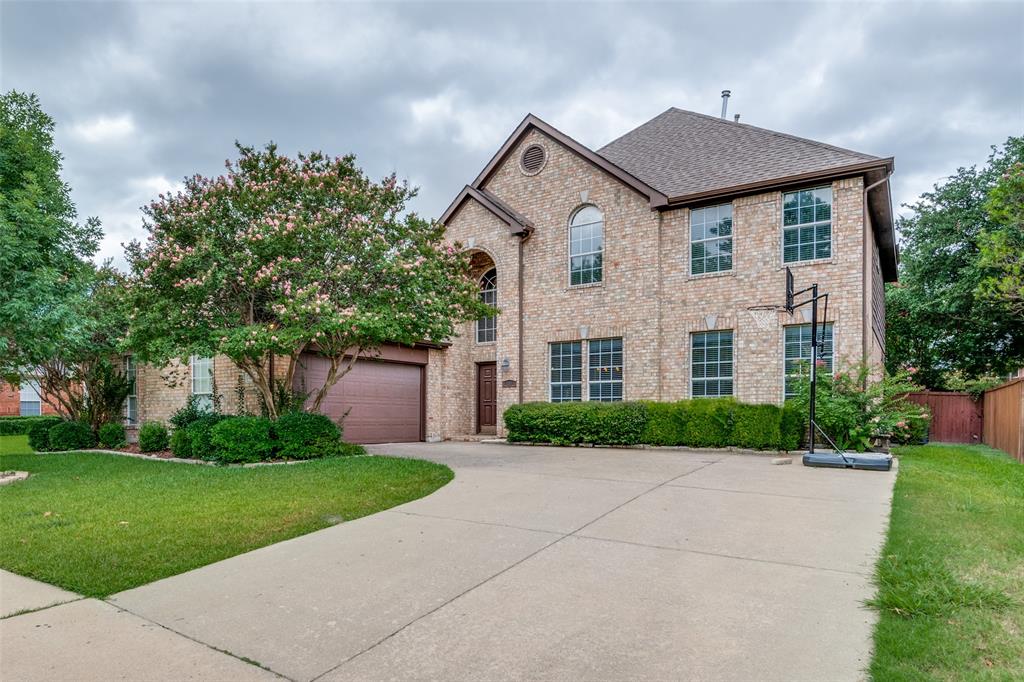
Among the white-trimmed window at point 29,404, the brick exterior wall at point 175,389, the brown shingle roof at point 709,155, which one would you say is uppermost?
the brown shingle roof at point 709,155

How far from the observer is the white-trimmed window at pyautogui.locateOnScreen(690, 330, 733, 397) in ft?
44.0

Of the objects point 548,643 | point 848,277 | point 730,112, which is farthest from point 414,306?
point 730,112

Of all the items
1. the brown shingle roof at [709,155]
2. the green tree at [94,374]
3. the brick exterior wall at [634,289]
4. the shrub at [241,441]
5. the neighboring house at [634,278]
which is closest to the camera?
the shrub at [241,441]

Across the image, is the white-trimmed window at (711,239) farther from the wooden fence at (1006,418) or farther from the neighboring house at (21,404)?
the neighboring house at (21,404)

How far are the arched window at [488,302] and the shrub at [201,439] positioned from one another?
7.91 m

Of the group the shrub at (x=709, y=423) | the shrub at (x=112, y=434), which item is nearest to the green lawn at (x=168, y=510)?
the shrub at (x=112, y=434)

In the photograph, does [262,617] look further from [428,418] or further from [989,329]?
[989,329]

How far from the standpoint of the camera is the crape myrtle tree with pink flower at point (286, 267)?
31.9ft

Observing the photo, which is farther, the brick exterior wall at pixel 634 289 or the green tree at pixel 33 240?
the brick exterior wall at pixel 634 289

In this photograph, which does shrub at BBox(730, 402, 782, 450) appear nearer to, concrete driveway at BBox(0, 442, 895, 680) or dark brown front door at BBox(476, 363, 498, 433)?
concrete driveway at BBox(0, 442, 895, 680)

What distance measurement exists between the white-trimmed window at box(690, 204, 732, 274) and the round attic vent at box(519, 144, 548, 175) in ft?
14.6

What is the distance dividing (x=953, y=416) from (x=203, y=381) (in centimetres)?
2211

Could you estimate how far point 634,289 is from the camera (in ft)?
47.2

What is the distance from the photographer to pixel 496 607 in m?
3.50
